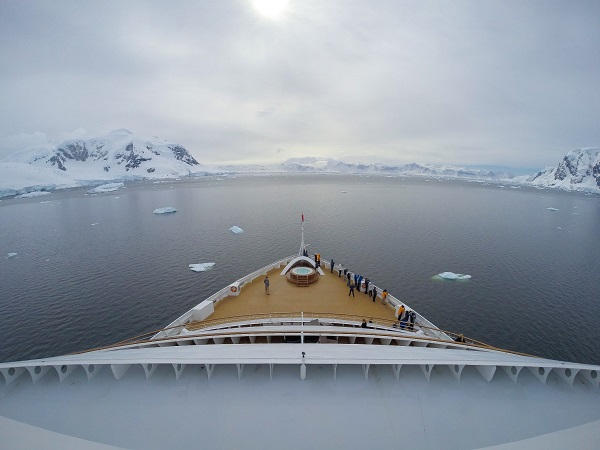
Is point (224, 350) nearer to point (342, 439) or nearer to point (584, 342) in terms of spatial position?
point (342, 439)

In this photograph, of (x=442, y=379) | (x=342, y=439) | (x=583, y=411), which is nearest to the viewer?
(x=342, y=439)

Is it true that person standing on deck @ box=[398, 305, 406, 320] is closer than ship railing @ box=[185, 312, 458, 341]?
No

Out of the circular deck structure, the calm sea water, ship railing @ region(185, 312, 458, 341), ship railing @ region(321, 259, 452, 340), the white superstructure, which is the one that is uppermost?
the white superstructure

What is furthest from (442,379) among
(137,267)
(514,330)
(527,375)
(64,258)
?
(64,258)

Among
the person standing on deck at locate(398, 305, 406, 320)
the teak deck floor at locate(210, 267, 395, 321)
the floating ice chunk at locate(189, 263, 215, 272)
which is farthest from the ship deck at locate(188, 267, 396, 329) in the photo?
the floating ice chunk at locate(189, 263, 215, 272)

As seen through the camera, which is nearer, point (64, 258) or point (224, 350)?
point (224, 350)

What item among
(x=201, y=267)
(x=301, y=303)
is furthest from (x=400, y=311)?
(x=201, y=267)

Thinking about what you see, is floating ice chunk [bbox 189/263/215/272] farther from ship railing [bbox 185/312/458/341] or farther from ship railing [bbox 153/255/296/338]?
ship railing [bbox 185/312/458/341]

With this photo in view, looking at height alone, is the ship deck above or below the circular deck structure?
below

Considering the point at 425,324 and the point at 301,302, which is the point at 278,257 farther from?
the point at 425,324
